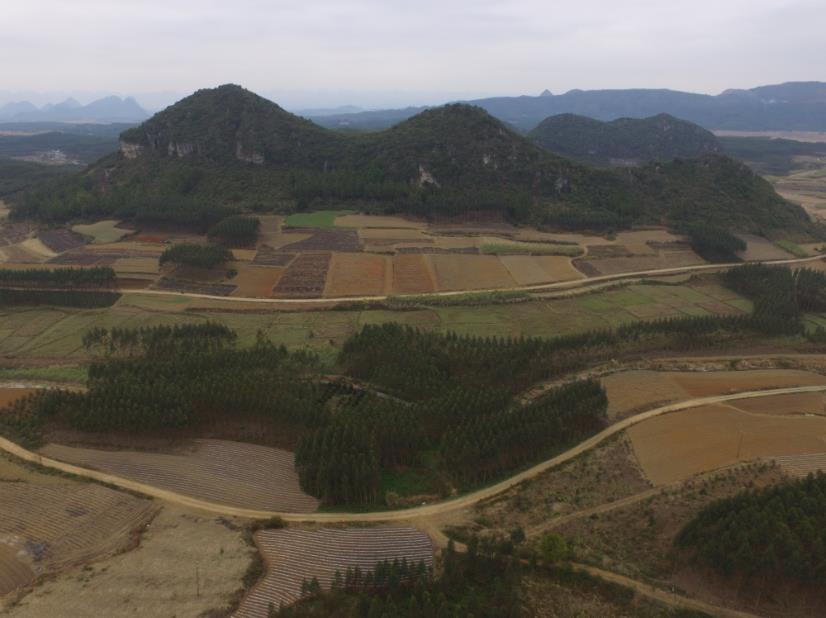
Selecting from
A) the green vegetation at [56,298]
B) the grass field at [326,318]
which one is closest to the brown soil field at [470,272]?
the grass field at [326,318]

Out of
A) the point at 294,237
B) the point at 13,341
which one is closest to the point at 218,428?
the point at 13,341

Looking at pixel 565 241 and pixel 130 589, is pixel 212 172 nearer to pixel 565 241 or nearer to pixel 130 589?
pixel 565 241

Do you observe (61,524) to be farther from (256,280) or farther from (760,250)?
(760,250)

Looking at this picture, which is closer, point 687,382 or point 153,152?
point 687,382

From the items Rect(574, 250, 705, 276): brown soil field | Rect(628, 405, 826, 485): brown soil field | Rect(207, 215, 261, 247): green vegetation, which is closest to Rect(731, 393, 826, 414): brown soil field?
Rect(628, 405, 826, 485): brown soil field

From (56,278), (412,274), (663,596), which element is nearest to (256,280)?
(412,274)

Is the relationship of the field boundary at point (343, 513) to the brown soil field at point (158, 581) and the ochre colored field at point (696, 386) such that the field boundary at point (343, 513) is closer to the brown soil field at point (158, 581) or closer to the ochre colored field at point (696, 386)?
the brown soil field at point (158, 581)

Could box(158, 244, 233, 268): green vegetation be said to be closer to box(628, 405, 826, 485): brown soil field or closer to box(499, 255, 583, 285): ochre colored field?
box(499, 255, 583, 285): ochre colored field
